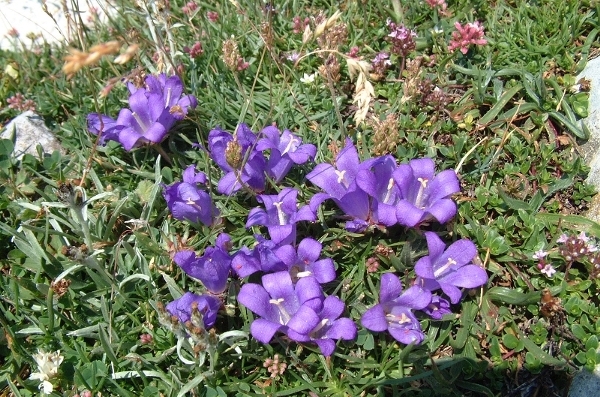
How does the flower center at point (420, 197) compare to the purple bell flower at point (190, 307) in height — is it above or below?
below

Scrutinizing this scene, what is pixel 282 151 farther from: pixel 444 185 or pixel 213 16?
pixel 213 16

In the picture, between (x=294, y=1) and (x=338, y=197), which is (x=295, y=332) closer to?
(x=338, y=197)

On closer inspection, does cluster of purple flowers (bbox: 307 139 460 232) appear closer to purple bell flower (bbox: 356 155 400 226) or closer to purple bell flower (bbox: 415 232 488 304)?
purple bell flower (bbox: 356 155 400 226)

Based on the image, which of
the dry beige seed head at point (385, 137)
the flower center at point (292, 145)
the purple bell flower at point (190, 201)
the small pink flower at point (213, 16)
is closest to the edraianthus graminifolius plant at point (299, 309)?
the purple bell flower at point (190, 201)

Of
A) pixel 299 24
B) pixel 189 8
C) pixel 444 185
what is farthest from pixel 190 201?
pixel 189 8

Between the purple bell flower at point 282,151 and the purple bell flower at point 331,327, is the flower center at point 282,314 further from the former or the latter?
the purple bell flower at point 282,151

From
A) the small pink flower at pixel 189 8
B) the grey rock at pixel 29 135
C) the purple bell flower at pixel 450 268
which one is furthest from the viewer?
the small pink flower at pixel 189 8
